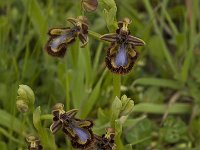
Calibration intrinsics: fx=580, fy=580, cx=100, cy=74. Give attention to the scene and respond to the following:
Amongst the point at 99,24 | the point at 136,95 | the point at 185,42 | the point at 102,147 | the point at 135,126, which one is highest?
the point at 99,24

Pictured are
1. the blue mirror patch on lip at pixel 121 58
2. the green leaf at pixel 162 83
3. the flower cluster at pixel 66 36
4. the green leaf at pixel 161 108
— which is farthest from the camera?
the green leaf at pixel 162 83

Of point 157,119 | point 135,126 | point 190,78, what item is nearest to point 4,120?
point 135,126

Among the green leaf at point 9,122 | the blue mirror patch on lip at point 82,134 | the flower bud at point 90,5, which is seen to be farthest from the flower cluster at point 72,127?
the green leaf at point 9,122

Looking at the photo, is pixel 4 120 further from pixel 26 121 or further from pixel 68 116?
pixel 68 116

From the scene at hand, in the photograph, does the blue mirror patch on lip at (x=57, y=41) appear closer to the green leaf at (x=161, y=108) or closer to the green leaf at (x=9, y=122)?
the green leaf at (x=9, y=122)

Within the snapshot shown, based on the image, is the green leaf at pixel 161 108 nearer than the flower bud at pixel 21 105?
No

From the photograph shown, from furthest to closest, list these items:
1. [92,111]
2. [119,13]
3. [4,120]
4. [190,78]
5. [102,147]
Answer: [119,13]
[190,78]
[92,111]
[4,120]
[102,147]

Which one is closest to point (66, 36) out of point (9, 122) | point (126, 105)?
point (126, 105)
